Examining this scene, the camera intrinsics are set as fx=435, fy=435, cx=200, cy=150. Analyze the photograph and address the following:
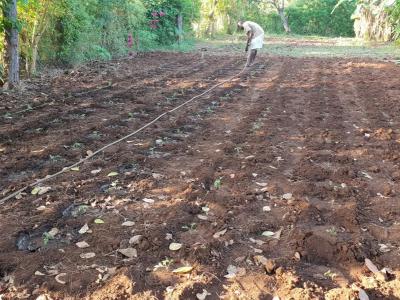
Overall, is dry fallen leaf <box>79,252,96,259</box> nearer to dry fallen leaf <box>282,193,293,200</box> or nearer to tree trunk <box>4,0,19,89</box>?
dry fallen leaf <box>282,193,293,200</box>

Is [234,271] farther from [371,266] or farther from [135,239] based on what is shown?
[371,266]

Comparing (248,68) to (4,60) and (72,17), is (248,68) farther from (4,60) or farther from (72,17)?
(4,60)

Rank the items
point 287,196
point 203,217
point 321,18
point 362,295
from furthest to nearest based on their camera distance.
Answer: point 321,18 → point 287,196 → point 203,217 → point 362,295

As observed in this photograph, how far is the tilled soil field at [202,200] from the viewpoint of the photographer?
2.71 m

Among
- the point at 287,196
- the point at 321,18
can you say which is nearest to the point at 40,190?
the point at 287,196

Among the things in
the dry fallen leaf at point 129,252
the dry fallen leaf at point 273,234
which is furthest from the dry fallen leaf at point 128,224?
the dry fallen leaf at point 273,234

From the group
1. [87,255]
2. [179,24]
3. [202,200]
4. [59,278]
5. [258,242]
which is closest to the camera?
[59,278]

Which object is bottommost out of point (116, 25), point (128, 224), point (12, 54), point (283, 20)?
point (128, 224)

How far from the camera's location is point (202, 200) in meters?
3.74

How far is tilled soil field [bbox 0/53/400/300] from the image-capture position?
107 inches

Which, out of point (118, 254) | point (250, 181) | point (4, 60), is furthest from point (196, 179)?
point (4, 60)

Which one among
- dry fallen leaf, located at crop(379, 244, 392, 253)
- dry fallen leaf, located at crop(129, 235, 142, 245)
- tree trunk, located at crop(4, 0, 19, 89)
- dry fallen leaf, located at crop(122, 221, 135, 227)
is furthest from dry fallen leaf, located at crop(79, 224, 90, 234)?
tree trunk, located at crop(4, 0, 19, 89)

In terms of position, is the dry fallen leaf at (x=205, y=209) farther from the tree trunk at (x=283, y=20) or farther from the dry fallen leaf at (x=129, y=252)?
the tree trunk at (x=283, y=20)

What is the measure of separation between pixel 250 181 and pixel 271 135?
1.61 m
